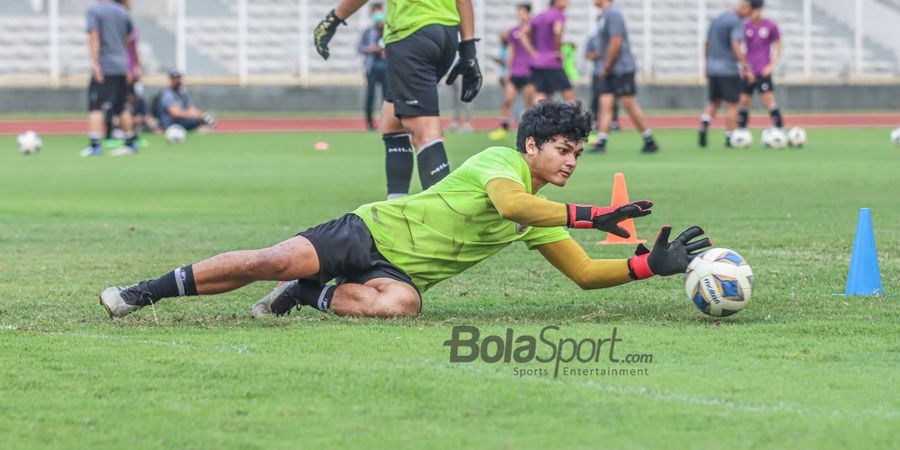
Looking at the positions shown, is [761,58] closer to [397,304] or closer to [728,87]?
[728,87]

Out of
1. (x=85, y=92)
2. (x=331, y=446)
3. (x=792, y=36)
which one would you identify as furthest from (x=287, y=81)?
(x=331, y=446)

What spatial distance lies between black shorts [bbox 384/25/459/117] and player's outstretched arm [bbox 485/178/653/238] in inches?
128

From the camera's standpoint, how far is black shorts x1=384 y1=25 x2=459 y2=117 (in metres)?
9.59

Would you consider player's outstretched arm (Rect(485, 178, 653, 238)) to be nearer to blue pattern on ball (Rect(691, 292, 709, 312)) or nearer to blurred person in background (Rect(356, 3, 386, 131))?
blue pattern on ball (Rect(691, 292, 709, 312))

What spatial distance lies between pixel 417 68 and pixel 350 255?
3.20 metres

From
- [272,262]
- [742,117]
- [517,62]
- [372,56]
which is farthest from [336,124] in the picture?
[272,262]

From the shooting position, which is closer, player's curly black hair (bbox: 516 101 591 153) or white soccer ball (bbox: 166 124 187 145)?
player's curly black hair (bbox: 516 101 591 153)

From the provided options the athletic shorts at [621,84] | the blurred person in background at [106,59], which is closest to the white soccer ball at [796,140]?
the athletic shorts at [621,84]

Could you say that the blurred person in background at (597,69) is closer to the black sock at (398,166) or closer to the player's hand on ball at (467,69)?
the player's hand on ball at (467,69)

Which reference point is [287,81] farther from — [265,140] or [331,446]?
[331,446]

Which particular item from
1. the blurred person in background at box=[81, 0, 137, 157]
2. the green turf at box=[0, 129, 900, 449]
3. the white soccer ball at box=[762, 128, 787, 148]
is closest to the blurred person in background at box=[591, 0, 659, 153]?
the white soccer ball at box=[762, 128, 787, 148]

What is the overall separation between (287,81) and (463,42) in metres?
26.7

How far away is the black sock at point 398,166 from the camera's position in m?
9.85

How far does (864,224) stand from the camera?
723 centimetres
